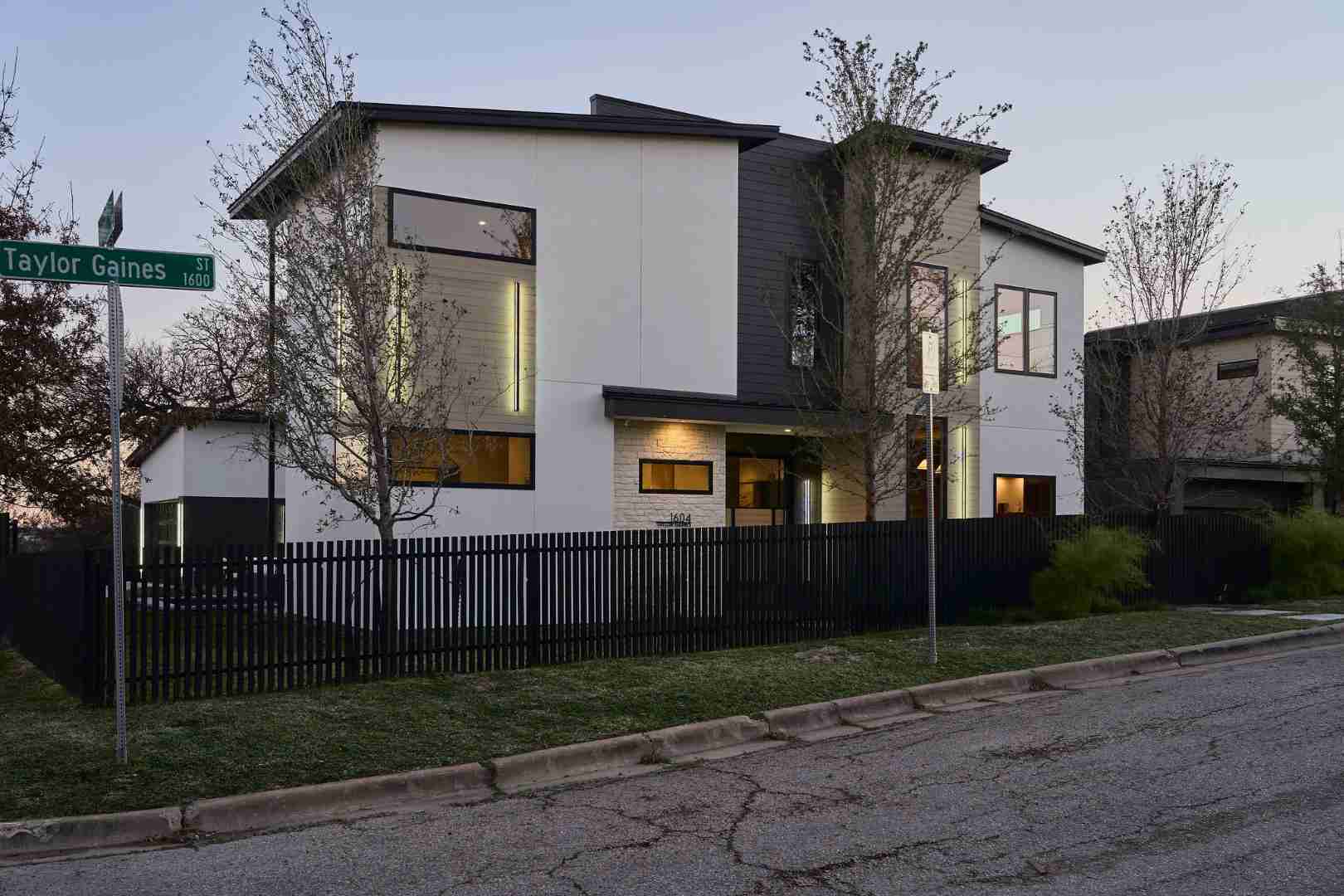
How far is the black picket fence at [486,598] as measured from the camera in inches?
387

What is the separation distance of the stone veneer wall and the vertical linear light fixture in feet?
5.44

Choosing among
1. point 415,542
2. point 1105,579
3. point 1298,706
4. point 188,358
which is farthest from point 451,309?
point 188,358

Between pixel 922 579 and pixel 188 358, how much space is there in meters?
29.7

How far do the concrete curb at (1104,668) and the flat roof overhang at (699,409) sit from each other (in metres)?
6.39

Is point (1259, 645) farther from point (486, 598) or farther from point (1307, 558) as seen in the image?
point (486, 598)

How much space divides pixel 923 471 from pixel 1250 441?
1434 cm

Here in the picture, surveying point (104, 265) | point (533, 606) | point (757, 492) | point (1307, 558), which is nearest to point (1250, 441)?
point (1307, 558)

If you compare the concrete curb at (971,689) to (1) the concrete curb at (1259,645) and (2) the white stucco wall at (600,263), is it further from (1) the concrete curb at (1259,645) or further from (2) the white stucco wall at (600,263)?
(2) the white stucco wall at (600,263)

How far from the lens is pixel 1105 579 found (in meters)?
15.3

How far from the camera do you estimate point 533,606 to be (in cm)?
1168

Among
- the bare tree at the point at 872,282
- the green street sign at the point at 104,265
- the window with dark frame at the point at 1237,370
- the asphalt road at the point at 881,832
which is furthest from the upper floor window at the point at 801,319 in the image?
the window with dark frame at the point at 1237,370

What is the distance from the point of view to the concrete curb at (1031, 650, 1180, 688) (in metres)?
11.1

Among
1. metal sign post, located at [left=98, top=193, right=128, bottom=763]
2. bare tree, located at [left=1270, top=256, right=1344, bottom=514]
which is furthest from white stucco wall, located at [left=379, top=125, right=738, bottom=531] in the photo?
bare tree, located at [left=1270, top=256, right=1344, bottom=514]

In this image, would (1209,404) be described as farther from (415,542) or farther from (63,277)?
(63,277)
